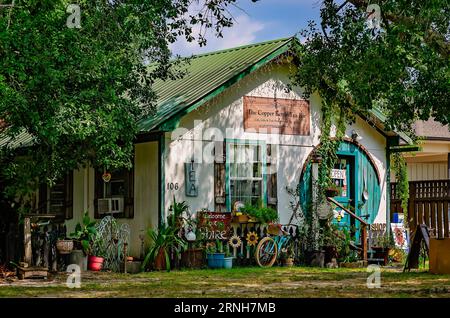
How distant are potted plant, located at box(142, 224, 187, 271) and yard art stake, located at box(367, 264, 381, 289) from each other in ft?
12.4

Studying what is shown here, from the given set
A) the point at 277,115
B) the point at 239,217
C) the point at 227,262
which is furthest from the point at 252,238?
the point at 277,115

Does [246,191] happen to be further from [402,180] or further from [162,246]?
[402,180]

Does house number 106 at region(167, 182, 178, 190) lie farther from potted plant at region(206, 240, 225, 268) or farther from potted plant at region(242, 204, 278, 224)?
potted plant at region(242, 204, 278, 224)

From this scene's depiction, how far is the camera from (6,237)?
17922 mm

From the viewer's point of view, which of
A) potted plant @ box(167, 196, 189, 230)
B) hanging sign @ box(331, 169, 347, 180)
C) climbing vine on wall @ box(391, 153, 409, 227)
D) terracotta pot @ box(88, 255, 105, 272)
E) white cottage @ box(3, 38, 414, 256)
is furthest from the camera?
climbing vine on wall @ box(391, 153, 409, 227)

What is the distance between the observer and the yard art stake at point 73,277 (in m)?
15.0

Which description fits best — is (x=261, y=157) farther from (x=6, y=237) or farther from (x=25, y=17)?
(x=25, y=17)

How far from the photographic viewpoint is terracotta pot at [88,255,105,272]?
18.0m

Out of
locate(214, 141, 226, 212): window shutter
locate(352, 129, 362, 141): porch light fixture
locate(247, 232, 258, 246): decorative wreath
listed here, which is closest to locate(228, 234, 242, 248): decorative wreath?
locate(247, 232, 258, 246): decorative wreath

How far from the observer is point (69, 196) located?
21.4 m

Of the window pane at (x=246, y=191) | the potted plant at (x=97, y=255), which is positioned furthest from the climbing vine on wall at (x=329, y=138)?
the potted plant at (x=97, y=255)

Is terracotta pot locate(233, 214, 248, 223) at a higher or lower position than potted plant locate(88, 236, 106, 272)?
higher

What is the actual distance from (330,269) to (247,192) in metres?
2.47

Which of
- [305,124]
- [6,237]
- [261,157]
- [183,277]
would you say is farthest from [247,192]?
[6,237]
